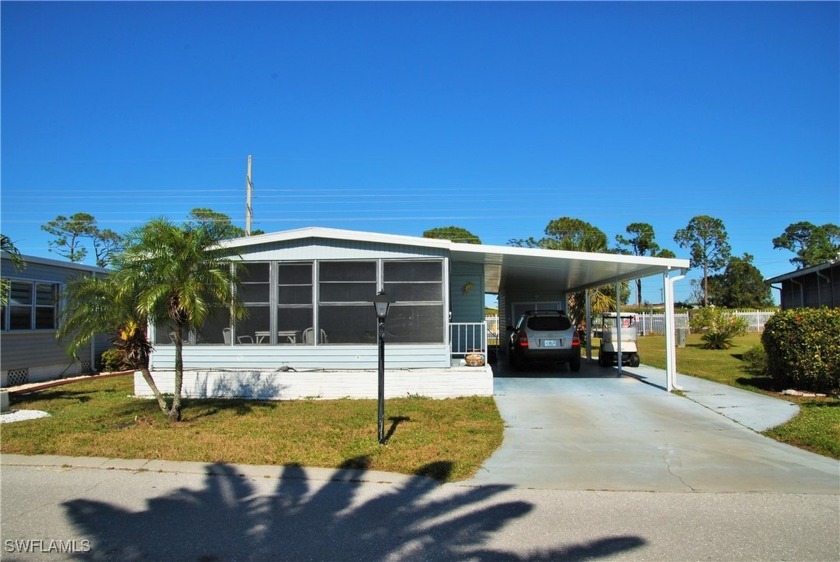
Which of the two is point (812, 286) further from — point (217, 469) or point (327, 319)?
point (217, 469)

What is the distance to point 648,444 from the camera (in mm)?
7160

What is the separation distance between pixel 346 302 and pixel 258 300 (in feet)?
5.83

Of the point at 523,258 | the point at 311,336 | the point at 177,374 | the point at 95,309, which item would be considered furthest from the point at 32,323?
the point at 523,258

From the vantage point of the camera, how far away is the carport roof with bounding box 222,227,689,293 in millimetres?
11117

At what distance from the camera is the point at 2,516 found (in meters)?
4.62

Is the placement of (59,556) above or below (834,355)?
below

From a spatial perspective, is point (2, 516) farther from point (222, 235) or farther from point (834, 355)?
point (834, 355)

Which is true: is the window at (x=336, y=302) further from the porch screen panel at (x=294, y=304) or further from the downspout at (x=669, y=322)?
the downspout at (x=669, y=322)

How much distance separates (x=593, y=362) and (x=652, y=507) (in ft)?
44.6

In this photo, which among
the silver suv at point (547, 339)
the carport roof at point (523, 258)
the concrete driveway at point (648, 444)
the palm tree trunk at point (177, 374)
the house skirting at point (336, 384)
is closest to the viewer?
the concrete driveway at point (648, 444)

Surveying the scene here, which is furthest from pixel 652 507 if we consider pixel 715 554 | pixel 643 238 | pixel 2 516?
pixel 643 238

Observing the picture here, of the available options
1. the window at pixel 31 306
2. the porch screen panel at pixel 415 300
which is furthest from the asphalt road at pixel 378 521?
the window at pixel 31 306

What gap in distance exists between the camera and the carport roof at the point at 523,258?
438 inches

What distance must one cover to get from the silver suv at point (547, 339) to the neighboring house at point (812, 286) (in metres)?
9.24
